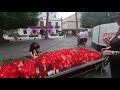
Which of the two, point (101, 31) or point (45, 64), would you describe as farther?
point (101, 31)

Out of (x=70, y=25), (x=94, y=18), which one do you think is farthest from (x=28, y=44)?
(x=94, y=18)

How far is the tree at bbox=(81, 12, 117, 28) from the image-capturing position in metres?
4.29

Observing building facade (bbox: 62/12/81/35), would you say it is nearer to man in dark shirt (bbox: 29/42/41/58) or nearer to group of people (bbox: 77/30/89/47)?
group of people (bbox: 77/30/89/47)

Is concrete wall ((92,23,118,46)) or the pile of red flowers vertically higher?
concrete wall ((92,23,118,46))

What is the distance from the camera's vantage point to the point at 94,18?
439 cm

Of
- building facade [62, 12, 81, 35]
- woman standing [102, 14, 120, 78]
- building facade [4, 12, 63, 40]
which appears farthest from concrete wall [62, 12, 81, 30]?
woman standing [102, 14, 120, 78]

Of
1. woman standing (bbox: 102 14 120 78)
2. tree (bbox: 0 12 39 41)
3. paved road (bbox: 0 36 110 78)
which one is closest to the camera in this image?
woman standing (bbox: 102 14 120 78)

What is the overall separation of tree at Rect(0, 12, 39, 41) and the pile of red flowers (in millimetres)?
724

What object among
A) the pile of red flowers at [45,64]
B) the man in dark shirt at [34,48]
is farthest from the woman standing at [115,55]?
the man in dark shirt at [34,48]

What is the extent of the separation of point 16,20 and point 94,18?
1.61 metres

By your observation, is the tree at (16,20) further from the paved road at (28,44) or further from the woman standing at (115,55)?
the woman standing at (115,55)

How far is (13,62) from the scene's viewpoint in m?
4.10

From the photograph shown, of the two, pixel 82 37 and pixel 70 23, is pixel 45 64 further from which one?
pixel 70 23
